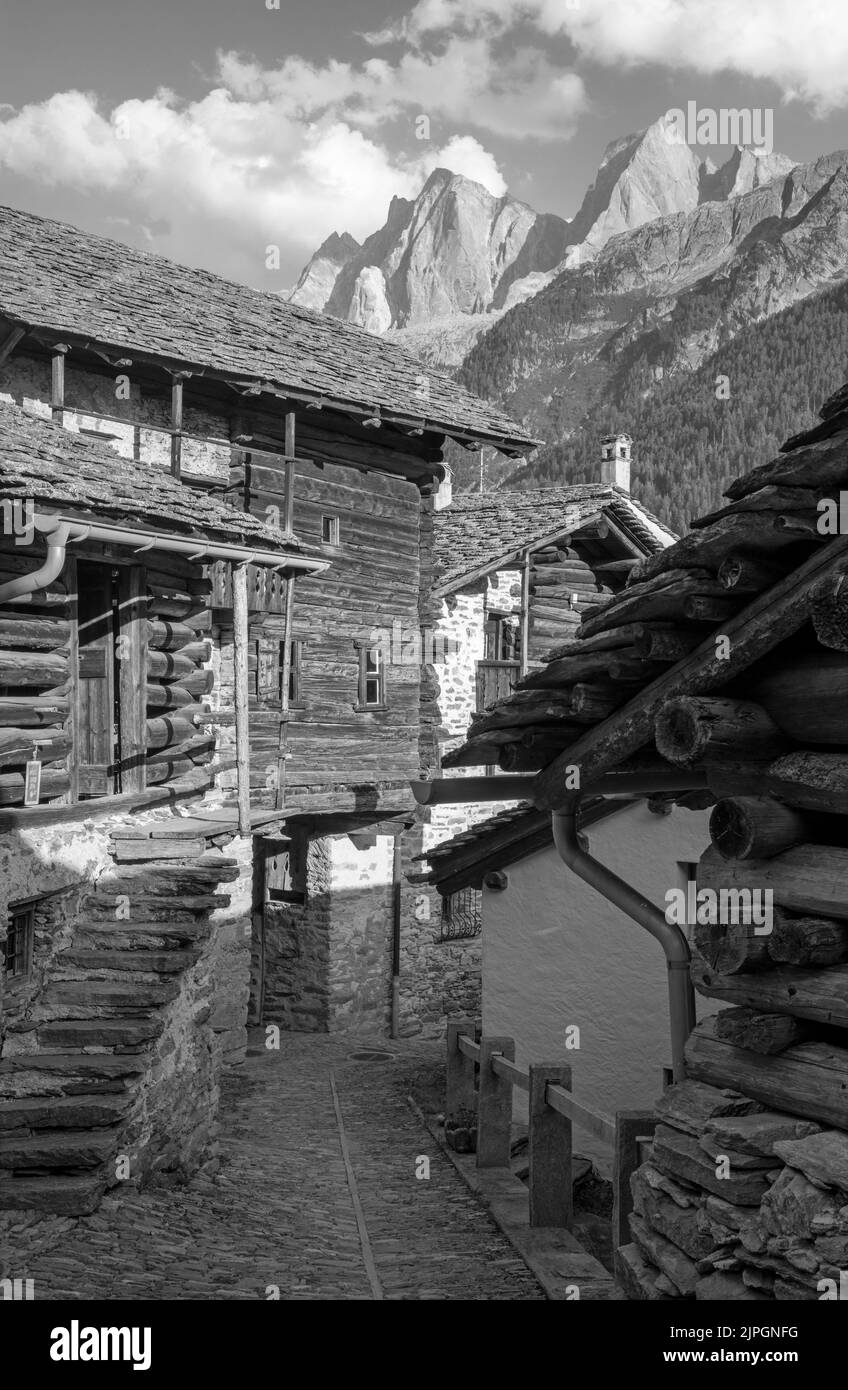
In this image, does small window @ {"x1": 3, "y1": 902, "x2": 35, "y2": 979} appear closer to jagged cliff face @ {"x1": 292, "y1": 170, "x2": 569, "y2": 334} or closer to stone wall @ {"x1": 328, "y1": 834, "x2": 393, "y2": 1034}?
stone wall @ {"x1": 328, "y1": 834, "x2": 393, "y2": 1034}

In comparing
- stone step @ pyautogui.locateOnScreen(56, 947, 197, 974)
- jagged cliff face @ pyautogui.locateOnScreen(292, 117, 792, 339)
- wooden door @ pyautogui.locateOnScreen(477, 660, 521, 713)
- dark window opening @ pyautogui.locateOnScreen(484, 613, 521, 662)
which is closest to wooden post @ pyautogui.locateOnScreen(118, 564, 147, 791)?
stone step @ pyautogui.locateOnScreen(56, 947, 197, 974)

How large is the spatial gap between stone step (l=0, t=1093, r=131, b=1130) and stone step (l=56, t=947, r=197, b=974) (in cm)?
136

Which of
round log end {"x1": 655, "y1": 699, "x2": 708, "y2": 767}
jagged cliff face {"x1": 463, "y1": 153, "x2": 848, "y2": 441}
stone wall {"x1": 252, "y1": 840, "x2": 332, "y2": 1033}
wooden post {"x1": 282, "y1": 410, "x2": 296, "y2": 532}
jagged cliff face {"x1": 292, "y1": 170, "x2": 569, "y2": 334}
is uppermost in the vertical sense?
jagged cliff face {"x1": 292, "y1": 170, "x2": 569, "y2": 334}

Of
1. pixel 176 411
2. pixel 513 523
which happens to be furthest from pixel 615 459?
pixel 176 411

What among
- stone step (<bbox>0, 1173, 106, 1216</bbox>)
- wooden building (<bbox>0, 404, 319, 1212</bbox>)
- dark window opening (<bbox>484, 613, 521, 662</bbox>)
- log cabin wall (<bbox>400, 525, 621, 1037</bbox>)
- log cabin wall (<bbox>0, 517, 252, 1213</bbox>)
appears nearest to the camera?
stone step (<bbox>0, 1173, 106, 1216</bbox>)

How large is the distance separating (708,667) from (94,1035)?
5.72 metres

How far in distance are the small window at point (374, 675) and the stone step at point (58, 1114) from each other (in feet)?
31.2

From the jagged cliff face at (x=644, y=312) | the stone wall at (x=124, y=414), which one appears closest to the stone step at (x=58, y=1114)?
the stone wall at (x=124, y=414)

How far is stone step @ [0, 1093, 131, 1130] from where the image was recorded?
7.24 m

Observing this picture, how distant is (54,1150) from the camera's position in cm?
702

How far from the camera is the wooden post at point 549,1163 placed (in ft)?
23.6

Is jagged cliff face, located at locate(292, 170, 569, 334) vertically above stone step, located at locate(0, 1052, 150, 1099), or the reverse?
jagged cliff face, located at locate(292, 170, 569, 334)

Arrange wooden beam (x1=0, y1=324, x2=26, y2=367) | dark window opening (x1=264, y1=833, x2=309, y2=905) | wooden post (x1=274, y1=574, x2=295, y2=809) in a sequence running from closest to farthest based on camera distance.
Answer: wooden beam (x1=0, y1=324, x2=26, y2=367) → wooden post (x1=274, y1=574, x2=295, y2=809) → dark window opening (x1=264, y1=833, x2=309, y2=905)
